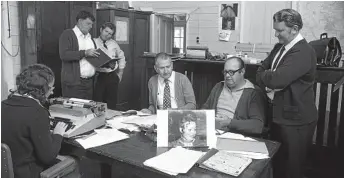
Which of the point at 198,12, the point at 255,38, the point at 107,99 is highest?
the point at 198,12

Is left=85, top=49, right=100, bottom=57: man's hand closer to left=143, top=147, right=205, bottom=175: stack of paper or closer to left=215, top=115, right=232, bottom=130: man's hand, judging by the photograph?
left=215, top=115, right=232, bottom=130: man's hand

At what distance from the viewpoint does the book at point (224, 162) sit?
1.41 m

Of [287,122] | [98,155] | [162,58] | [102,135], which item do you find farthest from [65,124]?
[287,122]

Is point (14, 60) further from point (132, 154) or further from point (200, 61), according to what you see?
point (132, 154)

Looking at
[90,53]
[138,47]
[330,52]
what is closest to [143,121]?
[90,53]

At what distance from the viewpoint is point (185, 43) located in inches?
243

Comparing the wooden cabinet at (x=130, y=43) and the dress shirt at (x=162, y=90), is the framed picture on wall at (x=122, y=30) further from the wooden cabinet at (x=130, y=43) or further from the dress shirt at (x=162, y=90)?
the dress shirt at (x=162, y=90)

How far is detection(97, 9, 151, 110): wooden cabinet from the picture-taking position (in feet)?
16.3

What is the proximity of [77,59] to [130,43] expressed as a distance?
1993 millimetres


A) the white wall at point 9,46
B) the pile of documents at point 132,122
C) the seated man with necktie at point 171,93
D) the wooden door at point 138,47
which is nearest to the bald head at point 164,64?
the seated man with necktie at point 171,93

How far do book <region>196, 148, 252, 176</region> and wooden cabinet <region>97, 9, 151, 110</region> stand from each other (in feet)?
12.1

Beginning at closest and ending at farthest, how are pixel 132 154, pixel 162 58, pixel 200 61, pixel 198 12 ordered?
pixel 132 154 → pixel 162 58 → pixel 200 61 → pixel 198 12

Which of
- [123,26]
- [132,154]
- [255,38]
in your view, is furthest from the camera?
[255,38]

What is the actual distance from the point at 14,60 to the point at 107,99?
1.24 meters
